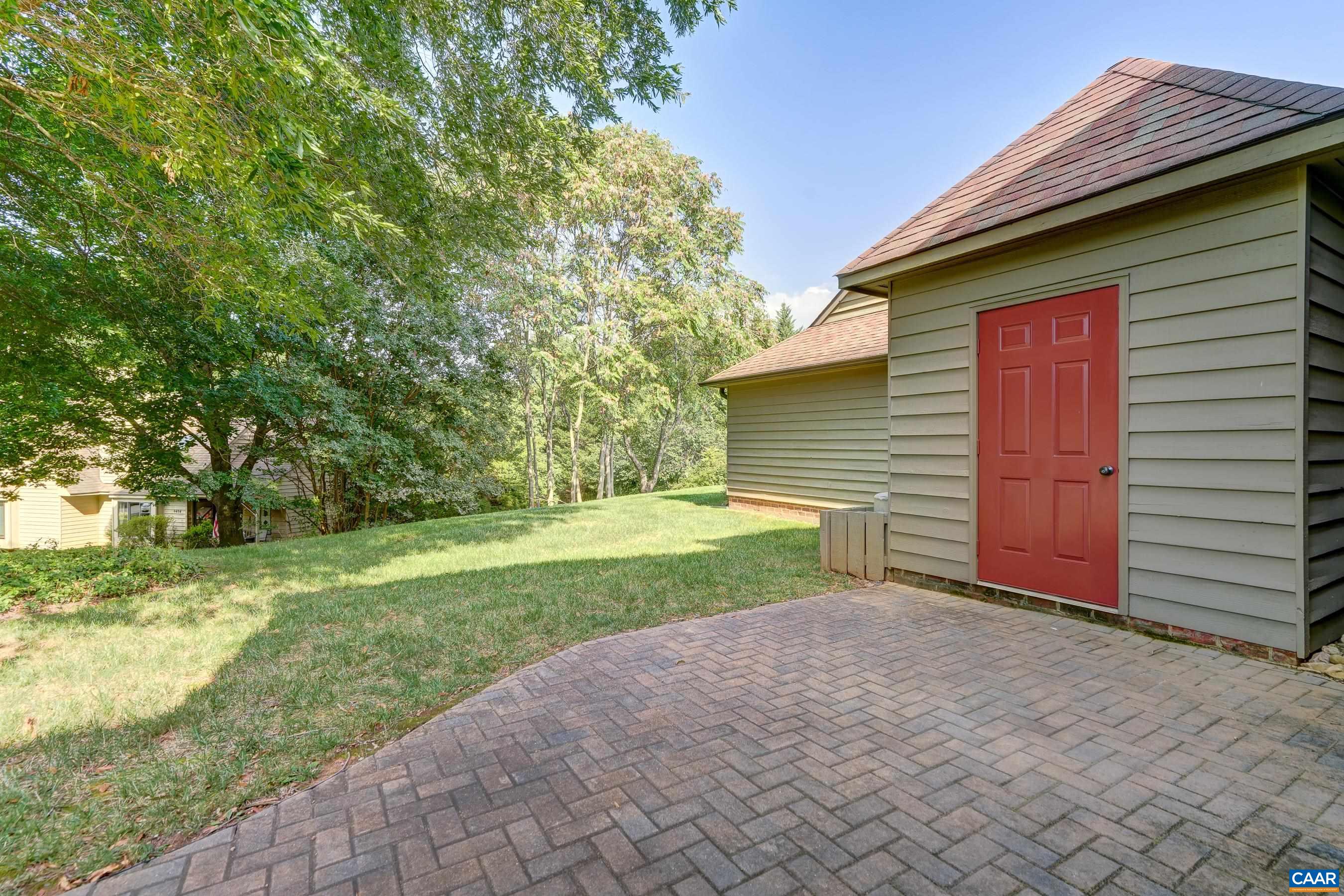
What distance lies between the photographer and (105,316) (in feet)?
25.2

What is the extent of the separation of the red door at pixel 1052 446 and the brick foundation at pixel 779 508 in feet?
16.0

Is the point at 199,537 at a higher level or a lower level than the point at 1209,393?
lower

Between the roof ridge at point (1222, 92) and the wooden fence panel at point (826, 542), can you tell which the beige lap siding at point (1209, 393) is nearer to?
the roof ridge at point (1222, 92)

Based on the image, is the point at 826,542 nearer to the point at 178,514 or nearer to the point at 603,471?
the point at 603,471

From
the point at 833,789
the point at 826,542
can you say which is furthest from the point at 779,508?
the point at 833,789

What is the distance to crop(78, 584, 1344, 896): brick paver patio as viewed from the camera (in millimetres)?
1638

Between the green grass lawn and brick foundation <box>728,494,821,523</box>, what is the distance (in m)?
2.55

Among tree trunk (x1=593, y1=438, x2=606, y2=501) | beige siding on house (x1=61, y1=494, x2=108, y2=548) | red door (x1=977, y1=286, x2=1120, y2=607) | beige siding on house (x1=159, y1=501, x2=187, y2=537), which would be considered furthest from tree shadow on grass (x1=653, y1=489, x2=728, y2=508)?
beige siding on house (x1=61, y1=494, x2=108, y2=548)

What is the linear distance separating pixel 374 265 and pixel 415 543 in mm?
6997

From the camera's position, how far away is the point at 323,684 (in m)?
3.10

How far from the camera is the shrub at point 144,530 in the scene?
1065cm

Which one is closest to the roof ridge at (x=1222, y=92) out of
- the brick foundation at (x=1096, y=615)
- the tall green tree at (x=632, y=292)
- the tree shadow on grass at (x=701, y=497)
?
the brick foundation at (x=1096, y=615)

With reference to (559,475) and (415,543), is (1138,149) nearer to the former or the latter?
(415,543)

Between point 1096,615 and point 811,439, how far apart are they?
612cm
